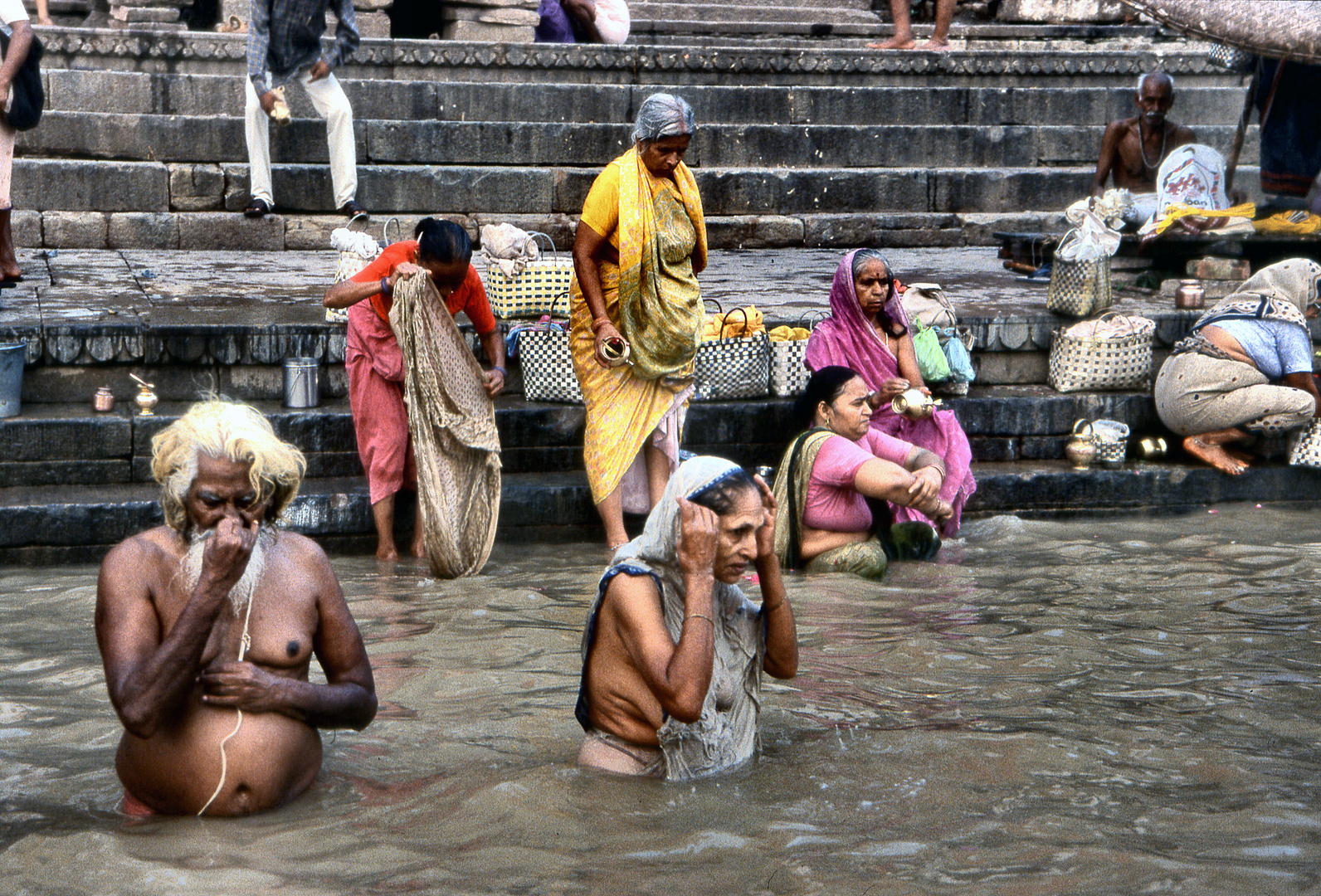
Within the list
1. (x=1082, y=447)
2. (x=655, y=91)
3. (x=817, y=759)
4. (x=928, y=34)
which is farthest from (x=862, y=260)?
(x=928, y=34)

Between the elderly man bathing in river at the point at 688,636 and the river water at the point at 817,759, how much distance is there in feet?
0.36

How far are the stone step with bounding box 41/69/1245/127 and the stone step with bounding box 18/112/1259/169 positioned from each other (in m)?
0.27

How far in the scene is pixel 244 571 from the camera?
3.43 meters

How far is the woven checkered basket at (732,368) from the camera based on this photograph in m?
7.34

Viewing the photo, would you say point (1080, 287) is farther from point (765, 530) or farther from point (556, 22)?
point (556, 22)

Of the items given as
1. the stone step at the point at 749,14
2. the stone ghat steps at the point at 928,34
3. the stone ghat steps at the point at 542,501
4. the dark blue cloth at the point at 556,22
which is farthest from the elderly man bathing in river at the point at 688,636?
the stone step at the point at 749,14

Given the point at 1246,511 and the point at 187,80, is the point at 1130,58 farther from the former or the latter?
the point at 187,80

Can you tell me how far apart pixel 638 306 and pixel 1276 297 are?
3.64m

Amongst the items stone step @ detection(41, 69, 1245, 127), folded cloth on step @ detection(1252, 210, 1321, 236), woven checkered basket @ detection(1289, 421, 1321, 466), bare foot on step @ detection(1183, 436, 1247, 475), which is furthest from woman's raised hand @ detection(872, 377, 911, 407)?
stone step @ detection(41, 69, 1245, 127)

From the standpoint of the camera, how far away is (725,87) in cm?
1202

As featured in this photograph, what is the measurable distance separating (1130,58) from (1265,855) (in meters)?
11.2

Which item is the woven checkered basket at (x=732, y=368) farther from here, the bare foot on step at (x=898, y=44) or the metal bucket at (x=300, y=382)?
the bare foot on step at (x=898, y=44)

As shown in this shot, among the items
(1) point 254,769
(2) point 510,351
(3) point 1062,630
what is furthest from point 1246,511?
(1) point 254,769

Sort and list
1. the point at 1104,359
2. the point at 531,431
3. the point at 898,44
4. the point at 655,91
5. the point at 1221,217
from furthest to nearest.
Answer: the point at 898,44, the point at 655,91, the point at 1221,217, the point at 1104,359, the point at 531,431
